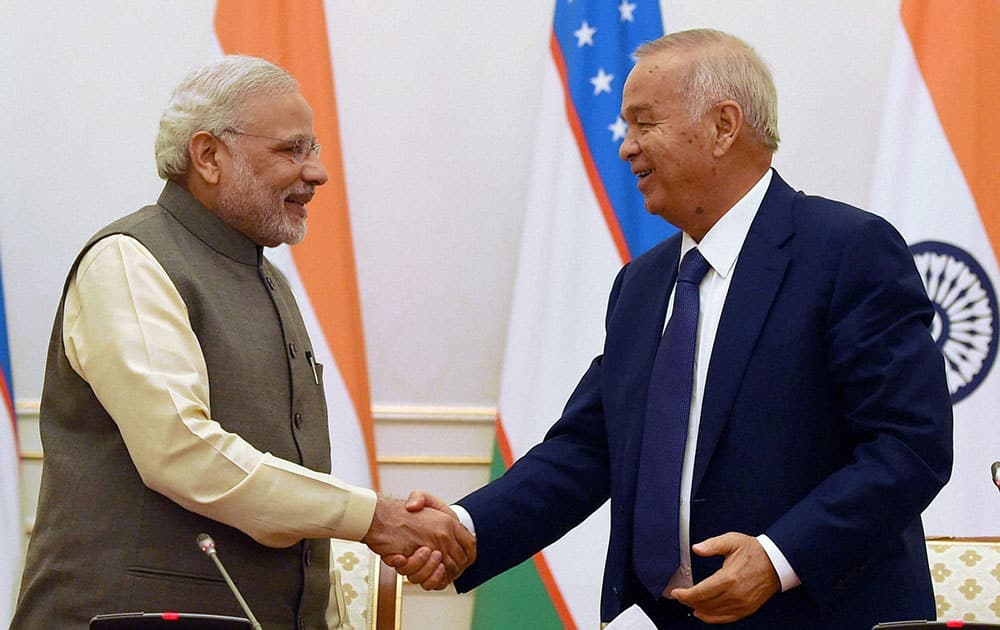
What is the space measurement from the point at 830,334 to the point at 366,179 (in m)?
2.51

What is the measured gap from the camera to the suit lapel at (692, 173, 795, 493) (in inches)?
85.5

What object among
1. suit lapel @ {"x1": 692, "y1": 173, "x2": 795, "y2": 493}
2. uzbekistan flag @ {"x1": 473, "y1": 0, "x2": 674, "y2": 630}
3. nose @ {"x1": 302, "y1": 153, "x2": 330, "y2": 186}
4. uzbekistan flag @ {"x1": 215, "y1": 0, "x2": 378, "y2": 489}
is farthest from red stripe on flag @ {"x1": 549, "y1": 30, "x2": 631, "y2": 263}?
suit lapel @ {"x1": 692, "y1": 173, "x2": 795, "y2": 493}

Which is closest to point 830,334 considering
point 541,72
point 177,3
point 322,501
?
point 322,501

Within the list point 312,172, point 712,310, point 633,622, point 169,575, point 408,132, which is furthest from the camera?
point 408,132

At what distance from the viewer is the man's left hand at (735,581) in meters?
2.03

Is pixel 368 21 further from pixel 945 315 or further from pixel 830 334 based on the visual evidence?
pixel 830 334

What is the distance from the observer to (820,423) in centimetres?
216

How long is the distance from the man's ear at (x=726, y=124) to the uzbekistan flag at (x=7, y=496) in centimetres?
274

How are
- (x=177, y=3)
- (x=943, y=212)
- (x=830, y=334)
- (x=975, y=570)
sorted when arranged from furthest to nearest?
(x=177, y=3) → (x=943, y=212) → (x=975, y=570) → (x=830, y=334)

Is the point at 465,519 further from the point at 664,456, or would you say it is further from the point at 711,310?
the point at 711,310

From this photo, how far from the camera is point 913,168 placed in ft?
12.9

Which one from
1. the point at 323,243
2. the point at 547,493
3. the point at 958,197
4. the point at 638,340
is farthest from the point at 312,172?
the point at 958,197

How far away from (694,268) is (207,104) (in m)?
1.06

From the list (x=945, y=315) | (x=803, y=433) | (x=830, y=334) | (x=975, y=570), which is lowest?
(x=975, y=570)
